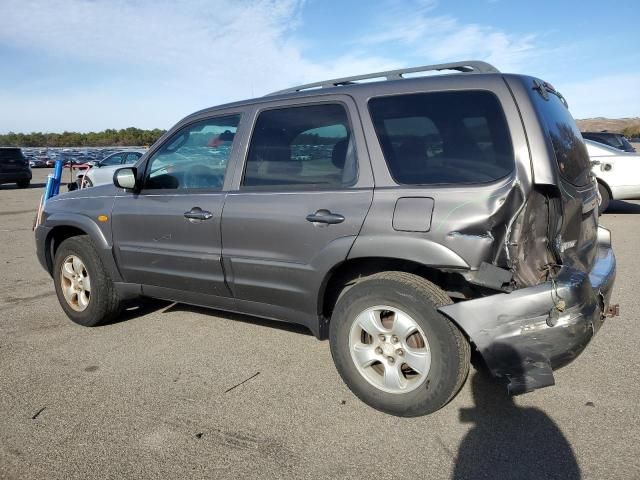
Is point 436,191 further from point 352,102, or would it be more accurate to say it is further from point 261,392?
point 261,392

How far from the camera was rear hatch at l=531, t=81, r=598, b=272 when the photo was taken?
280 cm

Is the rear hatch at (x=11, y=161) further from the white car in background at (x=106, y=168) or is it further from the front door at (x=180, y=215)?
the front door at (x=180, y=215)

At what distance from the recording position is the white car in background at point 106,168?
51.1 ft

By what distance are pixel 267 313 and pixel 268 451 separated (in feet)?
3.57

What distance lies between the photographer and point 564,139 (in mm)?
2977

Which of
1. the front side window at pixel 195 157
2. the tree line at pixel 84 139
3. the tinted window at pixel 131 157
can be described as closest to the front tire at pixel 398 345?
the front side window at pixel 195 157

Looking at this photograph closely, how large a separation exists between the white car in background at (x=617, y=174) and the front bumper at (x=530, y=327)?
25.8 ft

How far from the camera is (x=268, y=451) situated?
8.60 feet

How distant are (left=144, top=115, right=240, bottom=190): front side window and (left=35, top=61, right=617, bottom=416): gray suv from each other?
0.01 meters

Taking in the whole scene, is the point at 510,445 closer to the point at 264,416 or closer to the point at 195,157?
the point at 264,416

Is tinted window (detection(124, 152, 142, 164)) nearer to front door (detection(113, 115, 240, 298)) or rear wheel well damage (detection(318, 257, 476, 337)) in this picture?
front door (detection(113, 115, 240, 298))

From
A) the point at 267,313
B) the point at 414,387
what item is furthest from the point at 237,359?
the point at 414,387


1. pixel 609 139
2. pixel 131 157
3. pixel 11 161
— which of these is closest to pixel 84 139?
pixel 11 161

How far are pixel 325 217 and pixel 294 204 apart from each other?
26 cm
